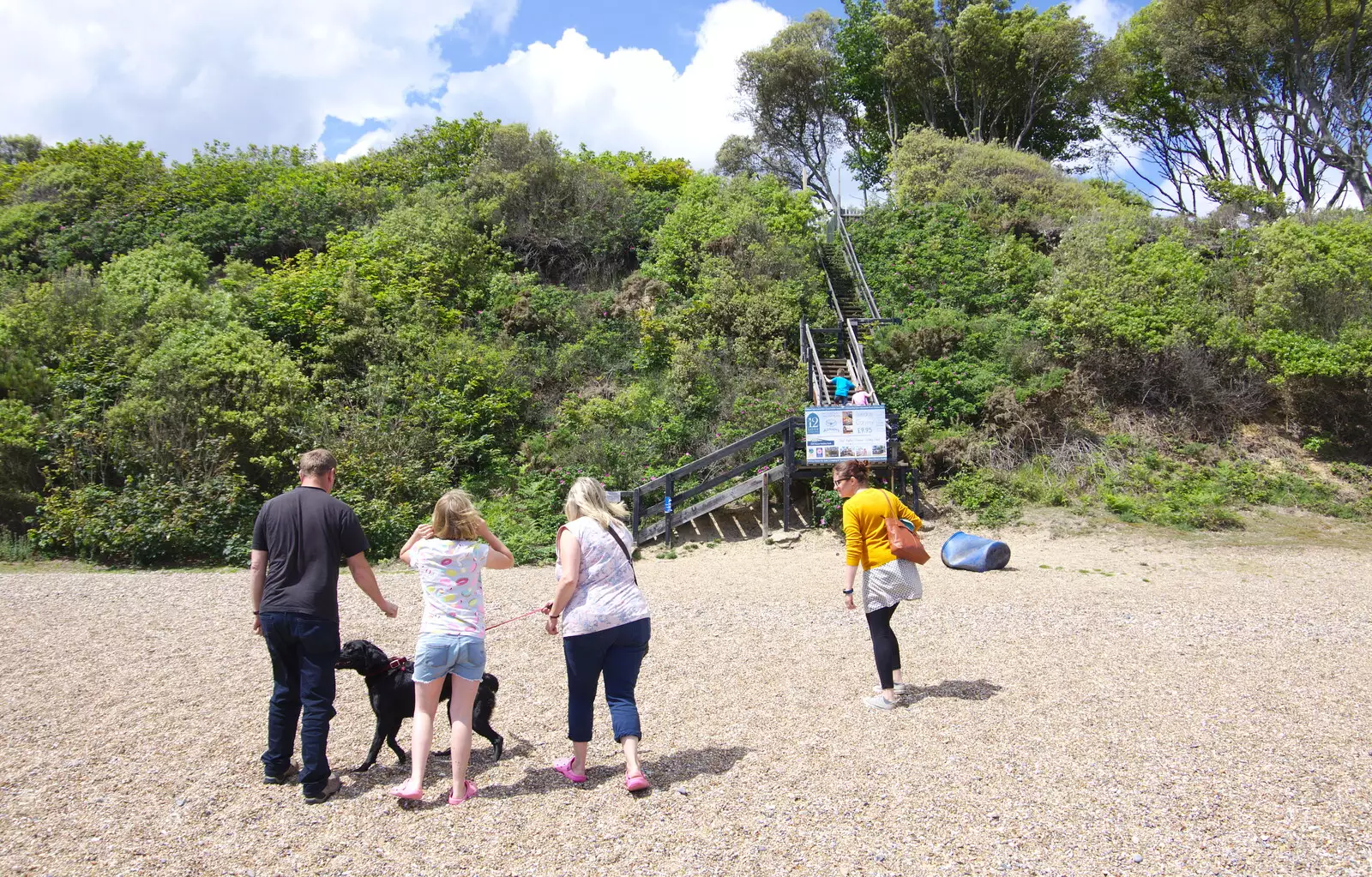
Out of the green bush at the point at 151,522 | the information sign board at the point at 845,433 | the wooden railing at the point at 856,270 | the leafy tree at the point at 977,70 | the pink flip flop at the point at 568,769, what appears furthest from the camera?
the leafy tree at the point at 977,70

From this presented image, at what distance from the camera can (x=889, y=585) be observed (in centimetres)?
487

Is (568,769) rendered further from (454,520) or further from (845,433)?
(845,433)

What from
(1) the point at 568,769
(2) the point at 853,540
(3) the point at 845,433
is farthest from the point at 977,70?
(1) the point at 568,769

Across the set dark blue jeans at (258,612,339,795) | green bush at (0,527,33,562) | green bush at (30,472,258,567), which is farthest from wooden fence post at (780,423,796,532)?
green bush at (0,527,33,562)

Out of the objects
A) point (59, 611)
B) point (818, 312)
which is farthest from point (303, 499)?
point (818, 312)

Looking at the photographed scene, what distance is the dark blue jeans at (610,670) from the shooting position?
3.78m

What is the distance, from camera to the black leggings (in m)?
4.93

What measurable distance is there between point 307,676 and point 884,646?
324 cm

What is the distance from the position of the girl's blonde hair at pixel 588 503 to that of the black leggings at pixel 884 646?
1.95 m

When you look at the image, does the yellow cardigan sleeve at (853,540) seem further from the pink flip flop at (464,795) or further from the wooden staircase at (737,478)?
the wooden staircase at (737,478)

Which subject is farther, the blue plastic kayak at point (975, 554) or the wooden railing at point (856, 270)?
the wooden railing at point (856, 270)

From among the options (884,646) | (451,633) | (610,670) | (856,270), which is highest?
(856,270)

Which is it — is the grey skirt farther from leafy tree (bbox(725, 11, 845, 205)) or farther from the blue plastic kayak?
leafy tree (bbox(725, 11, 845, 205))

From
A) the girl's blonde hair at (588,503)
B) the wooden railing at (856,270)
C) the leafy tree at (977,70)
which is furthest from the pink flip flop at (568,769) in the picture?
the leafy tree at (977,70)
